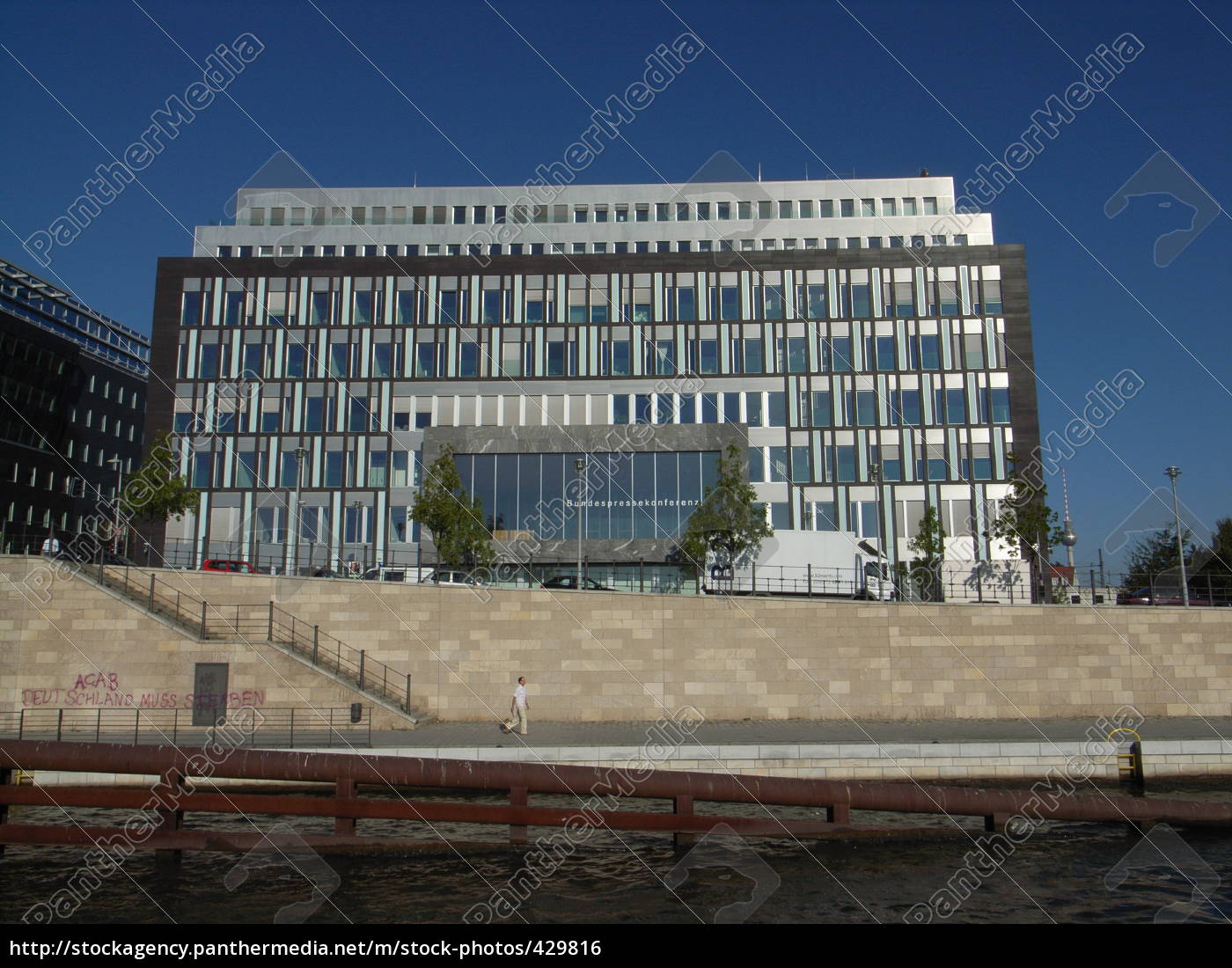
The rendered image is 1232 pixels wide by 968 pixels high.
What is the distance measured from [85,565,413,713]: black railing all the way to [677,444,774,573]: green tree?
1547 centimetres

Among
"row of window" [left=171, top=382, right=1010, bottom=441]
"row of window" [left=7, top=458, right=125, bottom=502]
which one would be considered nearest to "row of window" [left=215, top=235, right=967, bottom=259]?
"row of window" [left=171, top=382, right=1010, bottom=441]

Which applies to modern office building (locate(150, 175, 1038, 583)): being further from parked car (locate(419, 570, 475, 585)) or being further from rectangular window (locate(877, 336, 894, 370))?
parked car (locate(419, 570, 475, 585))

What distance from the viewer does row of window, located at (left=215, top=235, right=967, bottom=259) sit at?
71.8 metres

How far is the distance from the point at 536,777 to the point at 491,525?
1484 inches

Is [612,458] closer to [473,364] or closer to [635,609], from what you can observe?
[473,364]

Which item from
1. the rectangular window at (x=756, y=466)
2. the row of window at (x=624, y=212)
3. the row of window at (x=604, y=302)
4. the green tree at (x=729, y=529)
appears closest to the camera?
the green tree at (x=729, y=529)

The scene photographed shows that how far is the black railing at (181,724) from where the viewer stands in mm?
26188

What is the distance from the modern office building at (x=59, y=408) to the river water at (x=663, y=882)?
52205mm

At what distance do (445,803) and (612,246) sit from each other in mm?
61534

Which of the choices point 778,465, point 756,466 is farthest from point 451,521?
point 778,465

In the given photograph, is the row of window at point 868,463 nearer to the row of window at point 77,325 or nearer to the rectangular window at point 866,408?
the rectangular window at point 866,408

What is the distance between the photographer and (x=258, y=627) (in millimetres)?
31438

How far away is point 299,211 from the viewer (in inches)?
2879

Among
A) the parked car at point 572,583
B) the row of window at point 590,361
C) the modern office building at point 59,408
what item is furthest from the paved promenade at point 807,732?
the modern office building at point 59,408
